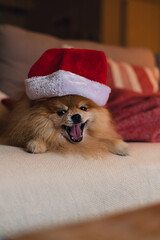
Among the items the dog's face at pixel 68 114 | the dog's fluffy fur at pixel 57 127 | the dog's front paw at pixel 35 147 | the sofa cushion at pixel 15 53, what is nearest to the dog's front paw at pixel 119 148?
the dog's fluffy fur at pixel 57 127

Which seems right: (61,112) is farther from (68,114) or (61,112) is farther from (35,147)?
(35,147)

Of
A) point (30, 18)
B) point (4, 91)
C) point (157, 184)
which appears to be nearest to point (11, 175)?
point (157, 184)

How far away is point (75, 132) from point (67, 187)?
1.11 feet

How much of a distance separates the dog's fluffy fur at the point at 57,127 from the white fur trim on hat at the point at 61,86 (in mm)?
30

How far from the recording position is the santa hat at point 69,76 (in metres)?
1.14

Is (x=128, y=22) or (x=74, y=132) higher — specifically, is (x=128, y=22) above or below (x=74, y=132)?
below

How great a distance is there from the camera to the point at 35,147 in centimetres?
109

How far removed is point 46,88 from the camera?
3.77ft

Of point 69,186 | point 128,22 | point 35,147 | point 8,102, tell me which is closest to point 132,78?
point 8,102

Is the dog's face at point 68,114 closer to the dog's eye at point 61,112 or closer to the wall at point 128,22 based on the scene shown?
the dog's eye at point 61,112

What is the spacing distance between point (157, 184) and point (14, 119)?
25.1 inches

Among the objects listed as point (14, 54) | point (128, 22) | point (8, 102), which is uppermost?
point (14, 54)

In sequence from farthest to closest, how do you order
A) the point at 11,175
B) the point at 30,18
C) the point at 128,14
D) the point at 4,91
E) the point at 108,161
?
the point at 30,18 < the point at 128,14 < the point at 4,91 < the point at 108,161 < the point at 11,175

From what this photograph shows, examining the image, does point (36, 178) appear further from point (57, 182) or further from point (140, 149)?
point (140, 149)
